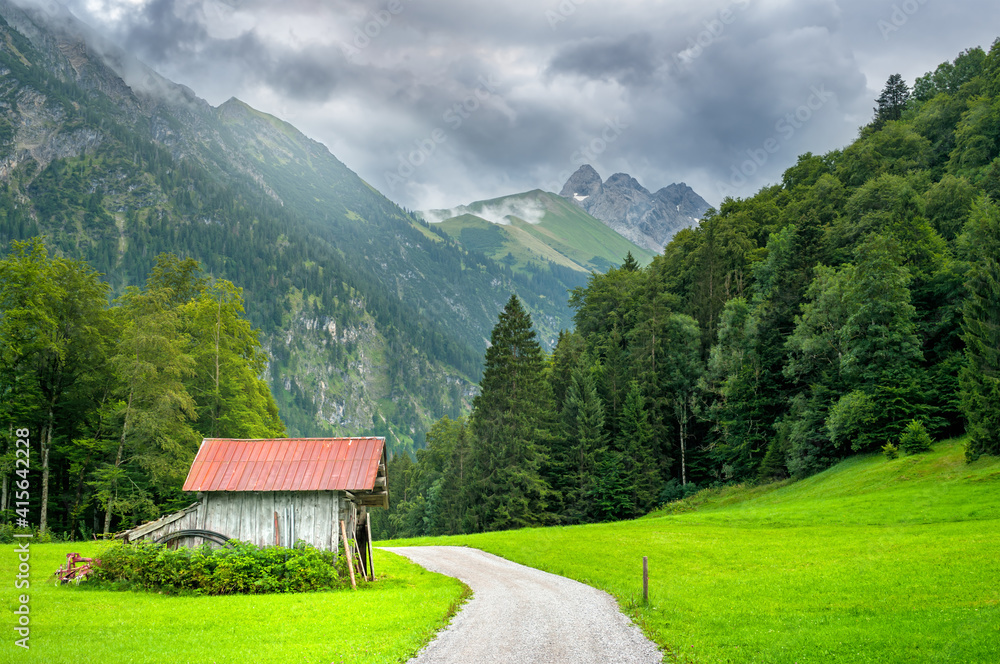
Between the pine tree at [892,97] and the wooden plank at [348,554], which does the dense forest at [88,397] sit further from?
the pine tree at [892,97]

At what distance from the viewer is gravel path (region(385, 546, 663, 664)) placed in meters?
13.5

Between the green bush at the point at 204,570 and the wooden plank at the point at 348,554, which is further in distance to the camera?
the wooden plank at the point at 348,554

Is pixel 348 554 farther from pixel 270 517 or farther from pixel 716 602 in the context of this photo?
pixel 716 602

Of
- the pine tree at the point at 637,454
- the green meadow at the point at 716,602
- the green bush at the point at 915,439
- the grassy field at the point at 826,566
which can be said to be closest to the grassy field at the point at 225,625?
the green meadow at the point at 716,602

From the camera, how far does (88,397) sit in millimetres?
41500

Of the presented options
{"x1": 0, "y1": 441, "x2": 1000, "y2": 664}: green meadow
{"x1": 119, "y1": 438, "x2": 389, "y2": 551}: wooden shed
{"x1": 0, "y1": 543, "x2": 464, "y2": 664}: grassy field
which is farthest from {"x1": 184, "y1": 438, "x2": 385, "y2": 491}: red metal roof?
{"x1": 0, "y1": 543, "x2": 464, "y2": 664}: grassy field

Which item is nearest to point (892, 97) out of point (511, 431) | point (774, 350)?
point (774, 350)

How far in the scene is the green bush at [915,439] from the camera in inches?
1716

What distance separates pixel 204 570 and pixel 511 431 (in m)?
42.9

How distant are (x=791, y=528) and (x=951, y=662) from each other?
83.5 feet

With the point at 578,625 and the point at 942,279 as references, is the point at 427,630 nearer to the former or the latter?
the point at 578,625

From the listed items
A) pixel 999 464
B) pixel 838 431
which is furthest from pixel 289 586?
pixel 838 431

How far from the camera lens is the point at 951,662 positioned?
37.1 feet

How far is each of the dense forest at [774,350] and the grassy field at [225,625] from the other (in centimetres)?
3713
